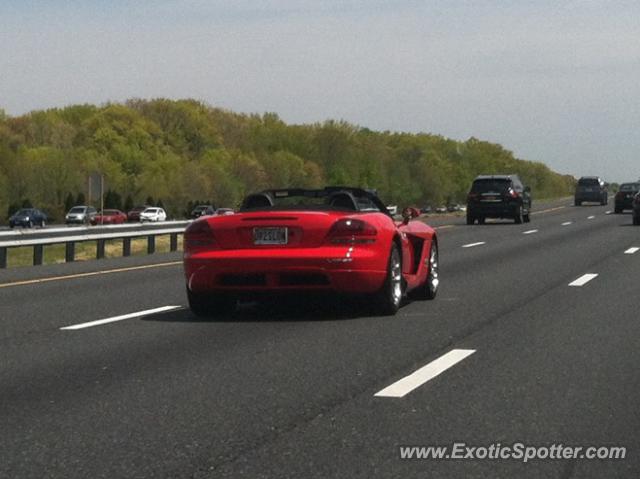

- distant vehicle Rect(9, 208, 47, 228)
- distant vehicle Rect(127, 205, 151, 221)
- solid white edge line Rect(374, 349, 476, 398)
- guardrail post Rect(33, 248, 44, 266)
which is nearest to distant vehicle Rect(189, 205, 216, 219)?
distant vehicle Rect(127, 205, 151, 221)

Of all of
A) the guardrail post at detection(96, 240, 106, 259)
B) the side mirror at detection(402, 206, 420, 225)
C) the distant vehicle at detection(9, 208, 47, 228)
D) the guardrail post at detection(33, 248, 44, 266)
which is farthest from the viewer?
the distant vehicle at detection(9, 208, 47, 228)

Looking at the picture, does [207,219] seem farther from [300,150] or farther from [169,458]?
[300,150]

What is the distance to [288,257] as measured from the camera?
422 inches

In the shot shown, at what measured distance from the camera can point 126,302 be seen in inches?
517

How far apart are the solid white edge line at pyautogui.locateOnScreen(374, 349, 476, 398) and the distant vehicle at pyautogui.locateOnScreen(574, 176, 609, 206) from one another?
71.1 meters

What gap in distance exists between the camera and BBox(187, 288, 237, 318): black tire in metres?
11.2

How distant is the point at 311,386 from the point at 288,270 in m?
3.45

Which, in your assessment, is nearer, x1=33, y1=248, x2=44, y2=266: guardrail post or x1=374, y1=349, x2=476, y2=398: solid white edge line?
x1=374, y1=349, x2=476, y2=398: solid white edge line

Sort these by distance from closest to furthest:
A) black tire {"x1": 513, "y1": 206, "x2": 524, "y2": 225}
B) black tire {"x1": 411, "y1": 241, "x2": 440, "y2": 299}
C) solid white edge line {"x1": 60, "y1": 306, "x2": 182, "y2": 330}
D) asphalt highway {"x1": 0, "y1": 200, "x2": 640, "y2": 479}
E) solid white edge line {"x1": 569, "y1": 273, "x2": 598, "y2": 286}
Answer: asphalt highway {"x1": 0, "y1": 200, "x2": 640, "y2": 479} < solid white edge line {"x1": 60, "y1": 306, "x2": 182, "y2": 330} < black tire {"x1": 411, "y1": 241, "x2": 440, "y2": 299} < solid white edge line {"x1": 569, "y1": 273, "x2": 598, "y2": 286} < black tire {"x1": 513, "y1": 206, "x2": 524, "y2": 225}

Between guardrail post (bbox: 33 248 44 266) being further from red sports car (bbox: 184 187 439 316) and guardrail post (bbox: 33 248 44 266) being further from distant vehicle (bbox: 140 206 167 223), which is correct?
distant vehicle (bbox: 140 206 167 223)

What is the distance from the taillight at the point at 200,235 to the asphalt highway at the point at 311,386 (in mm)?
736

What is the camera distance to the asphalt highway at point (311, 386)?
536 cm

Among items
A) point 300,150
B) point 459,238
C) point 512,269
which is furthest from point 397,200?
point 512,269

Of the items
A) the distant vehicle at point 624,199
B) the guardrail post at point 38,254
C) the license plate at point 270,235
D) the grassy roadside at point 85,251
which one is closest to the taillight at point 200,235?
the license plate at point 270,235
